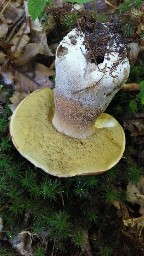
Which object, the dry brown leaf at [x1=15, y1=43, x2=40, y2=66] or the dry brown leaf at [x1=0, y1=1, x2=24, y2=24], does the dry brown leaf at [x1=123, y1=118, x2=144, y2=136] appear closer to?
the dry brown leaf at [x1=15, y1=43, x2=40, y2=66]

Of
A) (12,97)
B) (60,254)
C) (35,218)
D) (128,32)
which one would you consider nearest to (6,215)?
(35,218)

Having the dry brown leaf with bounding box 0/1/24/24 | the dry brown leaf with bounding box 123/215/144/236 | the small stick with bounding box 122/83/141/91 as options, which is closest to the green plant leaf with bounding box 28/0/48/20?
the small stick with bounding box 122/83/141/91

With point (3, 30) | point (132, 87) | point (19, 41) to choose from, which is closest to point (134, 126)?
point (132, 87)

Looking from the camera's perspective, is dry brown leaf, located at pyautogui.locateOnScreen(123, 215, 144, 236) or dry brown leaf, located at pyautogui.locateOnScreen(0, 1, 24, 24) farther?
dry brown leaf, located at pyautogui.locateOnScreen(0, 1, 24, 24)

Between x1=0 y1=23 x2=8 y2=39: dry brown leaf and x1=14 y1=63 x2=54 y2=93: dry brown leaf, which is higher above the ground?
x1=0 y1=23 x2=8 y2=39: dry brown leaf

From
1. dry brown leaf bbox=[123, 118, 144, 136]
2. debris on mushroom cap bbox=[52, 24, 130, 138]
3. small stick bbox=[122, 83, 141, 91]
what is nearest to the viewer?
debris on mushroom cap bbox=[52, 24, 130, 138]

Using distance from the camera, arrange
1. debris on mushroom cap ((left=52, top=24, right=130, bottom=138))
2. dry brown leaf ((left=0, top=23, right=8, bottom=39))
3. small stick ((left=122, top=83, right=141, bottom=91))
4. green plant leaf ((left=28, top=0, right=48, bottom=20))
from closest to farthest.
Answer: debris on mushroom cap ((left=52, top=24, right=130, bottom=138)) < green plant leaf ((left=28, top=0, right=48, bottom=20)) < small stick ((left=122, top=83, right=141, bottom=91)) < dry brown leaf ((left=0, top=23, right=8, bottom=39))

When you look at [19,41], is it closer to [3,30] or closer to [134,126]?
[3,30]

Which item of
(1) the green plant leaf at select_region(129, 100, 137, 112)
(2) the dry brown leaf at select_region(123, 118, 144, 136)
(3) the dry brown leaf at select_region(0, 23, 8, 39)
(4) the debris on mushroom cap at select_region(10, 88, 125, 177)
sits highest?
(3) the dry brown leaf at select_region(0, 23, 8, 39)
